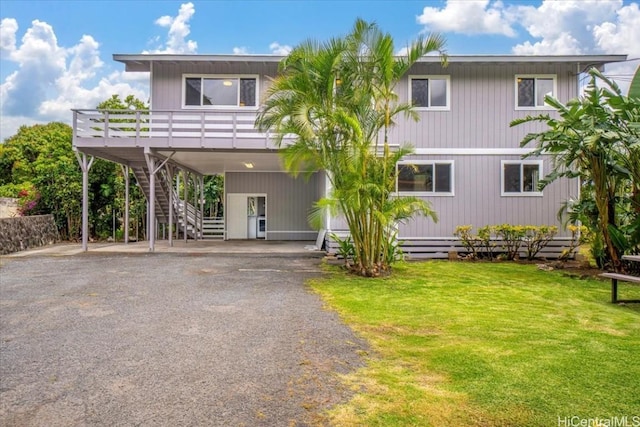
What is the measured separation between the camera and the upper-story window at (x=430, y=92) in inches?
493

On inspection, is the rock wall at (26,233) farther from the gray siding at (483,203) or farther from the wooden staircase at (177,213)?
the gray siding at (483,203)

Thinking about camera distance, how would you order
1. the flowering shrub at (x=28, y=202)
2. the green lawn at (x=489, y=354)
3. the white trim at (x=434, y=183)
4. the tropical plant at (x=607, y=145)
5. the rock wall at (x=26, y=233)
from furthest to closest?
the flowering shrub at (x=28, y=202)
the rock wall at (x=26, y=233)
the white trim at (x=434, y=183)
the tropical plant at (x=607, y=145)
the green lawn at (x=489, y=354)

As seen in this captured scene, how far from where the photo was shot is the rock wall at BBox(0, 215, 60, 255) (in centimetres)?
1281

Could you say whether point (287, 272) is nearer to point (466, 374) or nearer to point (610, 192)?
point (466, 374)

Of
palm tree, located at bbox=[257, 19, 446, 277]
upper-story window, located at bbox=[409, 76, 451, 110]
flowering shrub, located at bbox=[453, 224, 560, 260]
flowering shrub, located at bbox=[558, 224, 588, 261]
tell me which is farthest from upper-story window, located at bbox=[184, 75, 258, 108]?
flowering shrub, located at bbox=[558, 224, 588, 261]

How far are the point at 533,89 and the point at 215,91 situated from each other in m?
9.53

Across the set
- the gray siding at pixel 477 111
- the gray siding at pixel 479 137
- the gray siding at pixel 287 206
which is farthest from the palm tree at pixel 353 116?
the gray siding at pixel 287 206

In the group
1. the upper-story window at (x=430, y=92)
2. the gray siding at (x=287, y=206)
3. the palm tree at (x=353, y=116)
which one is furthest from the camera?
the gray siding at (x=287, y=206)

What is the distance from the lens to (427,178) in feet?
40.7

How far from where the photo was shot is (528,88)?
41.4 ft

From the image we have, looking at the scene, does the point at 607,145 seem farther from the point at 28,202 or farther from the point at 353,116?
the point at 28,202

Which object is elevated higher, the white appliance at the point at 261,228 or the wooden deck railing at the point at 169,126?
the wooden deck railing at the point at 169,126

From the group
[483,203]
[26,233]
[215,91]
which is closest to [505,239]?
[483,203]

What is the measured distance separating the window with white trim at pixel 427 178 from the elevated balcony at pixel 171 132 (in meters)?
3.81
